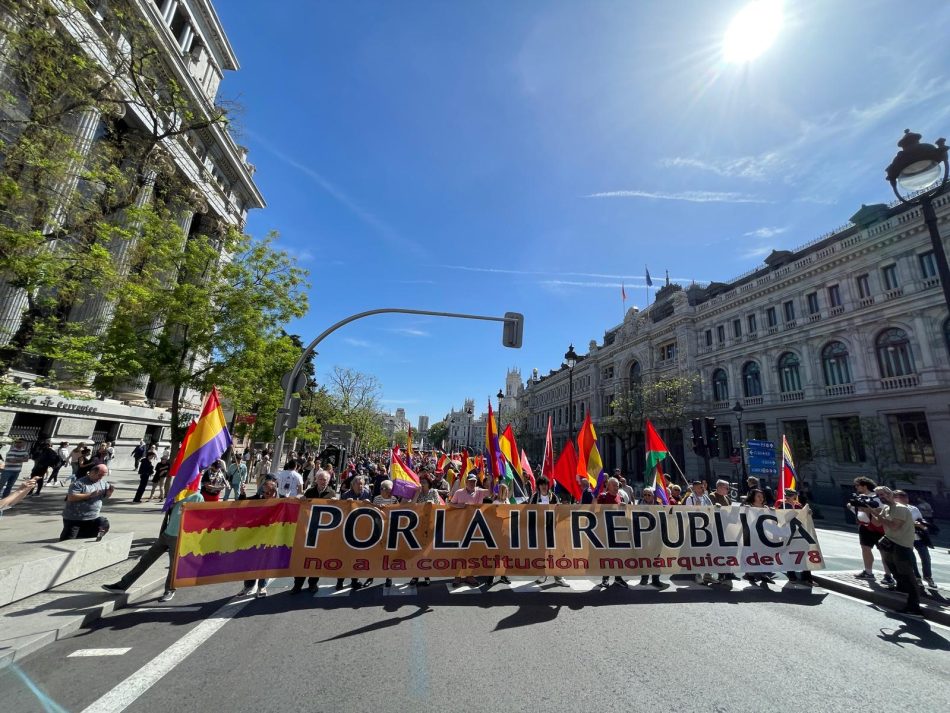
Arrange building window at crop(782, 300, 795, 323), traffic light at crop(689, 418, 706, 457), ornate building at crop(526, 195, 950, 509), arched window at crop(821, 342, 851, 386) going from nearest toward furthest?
traffic light at crop(689, 418, 706, 457) → ornate building at crop(526, 195, 950, 509) → arched window at crop(821, 342, 851, 386) → building window at crop(782, 300, 795, 323)

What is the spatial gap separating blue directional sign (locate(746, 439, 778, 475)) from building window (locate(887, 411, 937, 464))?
30.9 ft

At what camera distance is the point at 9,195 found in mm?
7020

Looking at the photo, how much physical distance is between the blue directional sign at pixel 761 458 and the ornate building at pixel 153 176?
930 inches

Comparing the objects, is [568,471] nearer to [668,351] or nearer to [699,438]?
[699,438]

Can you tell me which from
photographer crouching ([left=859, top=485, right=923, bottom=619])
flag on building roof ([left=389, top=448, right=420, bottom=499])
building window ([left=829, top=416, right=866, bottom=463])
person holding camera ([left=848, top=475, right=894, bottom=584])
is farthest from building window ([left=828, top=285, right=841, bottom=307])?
flag on building roof ([left=389, top=448, right=420, bottom=499])

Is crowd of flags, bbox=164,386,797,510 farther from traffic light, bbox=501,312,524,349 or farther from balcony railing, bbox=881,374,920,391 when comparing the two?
balcony railing, bbox=881,374,920,391

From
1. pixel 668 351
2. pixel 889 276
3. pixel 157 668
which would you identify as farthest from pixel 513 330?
pixel 668 351

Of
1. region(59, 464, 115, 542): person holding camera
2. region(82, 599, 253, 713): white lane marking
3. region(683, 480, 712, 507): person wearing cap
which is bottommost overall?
region(82, 599, 253, 713): white lane marking

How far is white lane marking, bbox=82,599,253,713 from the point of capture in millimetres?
3479

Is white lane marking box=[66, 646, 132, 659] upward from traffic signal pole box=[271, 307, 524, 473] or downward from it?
downward

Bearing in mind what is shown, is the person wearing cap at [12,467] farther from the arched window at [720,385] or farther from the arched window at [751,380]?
the arched window at [720,385]

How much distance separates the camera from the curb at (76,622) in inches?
164

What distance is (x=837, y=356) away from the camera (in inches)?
1067

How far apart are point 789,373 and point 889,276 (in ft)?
26.8
